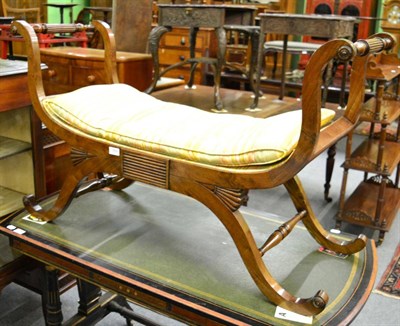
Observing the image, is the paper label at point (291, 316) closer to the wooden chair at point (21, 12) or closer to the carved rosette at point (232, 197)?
the carved rosette at point (232, 197)

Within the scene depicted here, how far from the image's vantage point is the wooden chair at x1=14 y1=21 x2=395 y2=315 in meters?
1.11

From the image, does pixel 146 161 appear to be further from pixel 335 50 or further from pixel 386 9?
pixel 386 9

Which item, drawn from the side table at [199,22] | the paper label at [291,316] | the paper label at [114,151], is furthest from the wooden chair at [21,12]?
the paper label at [291,316]

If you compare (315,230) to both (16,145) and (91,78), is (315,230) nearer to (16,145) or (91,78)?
(16,145)

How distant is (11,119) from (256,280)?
1.30 m

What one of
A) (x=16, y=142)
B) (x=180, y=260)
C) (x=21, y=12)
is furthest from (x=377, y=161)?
(x=21, y=12)

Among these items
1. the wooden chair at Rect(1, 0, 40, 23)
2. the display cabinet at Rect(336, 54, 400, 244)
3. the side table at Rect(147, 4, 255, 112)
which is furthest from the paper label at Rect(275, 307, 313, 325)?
the wooden chair at Rect(1, 0, 40, 23)

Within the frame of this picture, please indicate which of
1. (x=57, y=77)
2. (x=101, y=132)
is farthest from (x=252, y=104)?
(x=101, y=132)

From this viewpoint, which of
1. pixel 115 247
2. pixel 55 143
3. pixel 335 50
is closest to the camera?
pixel 335 50

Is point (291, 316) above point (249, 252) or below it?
below

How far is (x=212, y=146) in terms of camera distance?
3.99ft

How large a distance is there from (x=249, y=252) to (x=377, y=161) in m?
1.78

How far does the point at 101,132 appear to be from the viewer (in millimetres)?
1358

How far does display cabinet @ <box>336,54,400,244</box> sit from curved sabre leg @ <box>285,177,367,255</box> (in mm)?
1371
